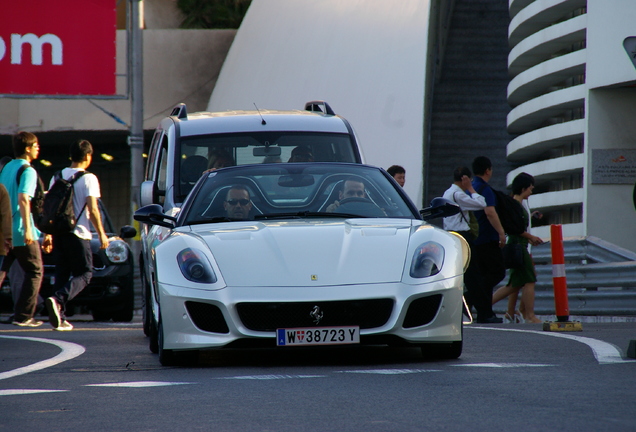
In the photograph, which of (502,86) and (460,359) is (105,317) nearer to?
(460,359)

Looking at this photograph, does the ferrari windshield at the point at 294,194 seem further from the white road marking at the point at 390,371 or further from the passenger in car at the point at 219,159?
the passenger in car at the point at 219,159

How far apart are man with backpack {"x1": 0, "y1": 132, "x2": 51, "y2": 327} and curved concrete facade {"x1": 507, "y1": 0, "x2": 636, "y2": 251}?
9.21m

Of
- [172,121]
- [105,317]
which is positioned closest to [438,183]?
[105,317]

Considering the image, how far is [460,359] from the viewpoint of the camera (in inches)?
287

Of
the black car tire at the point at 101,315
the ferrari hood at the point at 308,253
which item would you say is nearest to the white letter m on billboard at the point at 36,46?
the black car tire at the point at 101,315

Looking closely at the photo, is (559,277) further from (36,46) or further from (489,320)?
(36,46)

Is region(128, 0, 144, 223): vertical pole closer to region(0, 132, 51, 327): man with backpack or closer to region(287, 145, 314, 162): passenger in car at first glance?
region(0, 132, 51, 327): man with backpack

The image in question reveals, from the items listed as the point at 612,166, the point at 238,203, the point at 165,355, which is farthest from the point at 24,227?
the point at 612,166

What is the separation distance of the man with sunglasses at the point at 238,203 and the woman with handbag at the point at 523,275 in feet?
18.7

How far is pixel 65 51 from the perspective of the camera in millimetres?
30891

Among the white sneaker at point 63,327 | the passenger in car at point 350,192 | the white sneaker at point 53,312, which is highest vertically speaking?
the passenger in car at point 350,192

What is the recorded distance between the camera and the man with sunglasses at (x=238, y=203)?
309 inches

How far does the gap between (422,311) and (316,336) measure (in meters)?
0.67

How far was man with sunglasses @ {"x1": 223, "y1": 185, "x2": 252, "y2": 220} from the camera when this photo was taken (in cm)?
786
